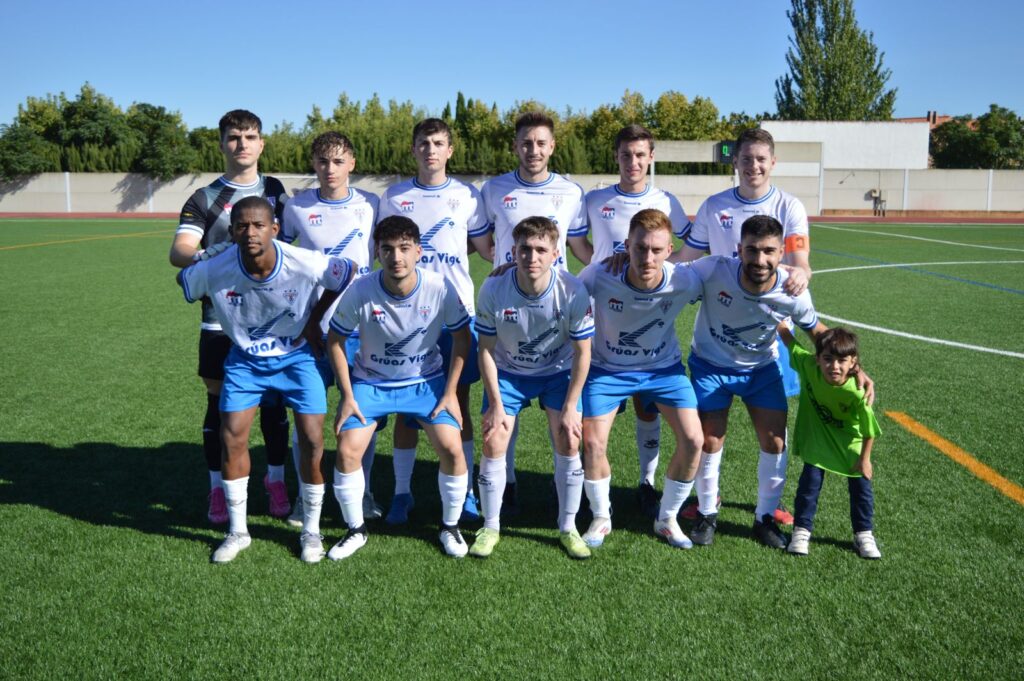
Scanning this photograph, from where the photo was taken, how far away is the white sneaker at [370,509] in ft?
13.8

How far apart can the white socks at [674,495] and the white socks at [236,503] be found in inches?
80.9

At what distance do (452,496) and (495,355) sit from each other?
73cm

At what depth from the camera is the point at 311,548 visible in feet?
12.1

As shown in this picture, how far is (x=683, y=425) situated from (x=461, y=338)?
1.17 meters

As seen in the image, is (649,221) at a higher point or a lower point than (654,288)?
higher

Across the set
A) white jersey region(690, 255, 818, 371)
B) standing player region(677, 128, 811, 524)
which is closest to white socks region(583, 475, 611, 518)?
standing player region(677, 128, 811, 524)

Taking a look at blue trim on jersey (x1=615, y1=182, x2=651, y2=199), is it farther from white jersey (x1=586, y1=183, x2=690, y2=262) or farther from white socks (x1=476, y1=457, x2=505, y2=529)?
white socks (x1=476, y1=457, x2=505, y2=529)

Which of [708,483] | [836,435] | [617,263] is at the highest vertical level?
[617,263]

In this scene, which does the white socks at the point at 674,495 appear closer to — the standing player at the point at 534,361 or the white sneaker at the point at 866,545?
the standing player at the point at 534,361

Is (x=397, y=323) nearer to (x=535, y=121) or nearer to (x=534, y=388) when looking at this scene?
(x=534, y=388)

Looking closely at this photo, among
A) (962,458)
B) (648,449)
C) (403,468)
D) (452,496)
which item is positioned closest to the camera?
(452,496)

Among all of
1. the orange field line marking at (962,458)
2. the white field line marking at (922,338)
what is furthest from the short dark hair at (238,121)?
the white field line marking at (922,338)

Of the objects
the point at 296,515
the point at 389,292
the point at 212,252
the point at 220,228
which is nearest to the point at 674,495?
the point at 389,292

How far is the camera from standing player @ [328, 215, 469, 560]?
12.2ft
